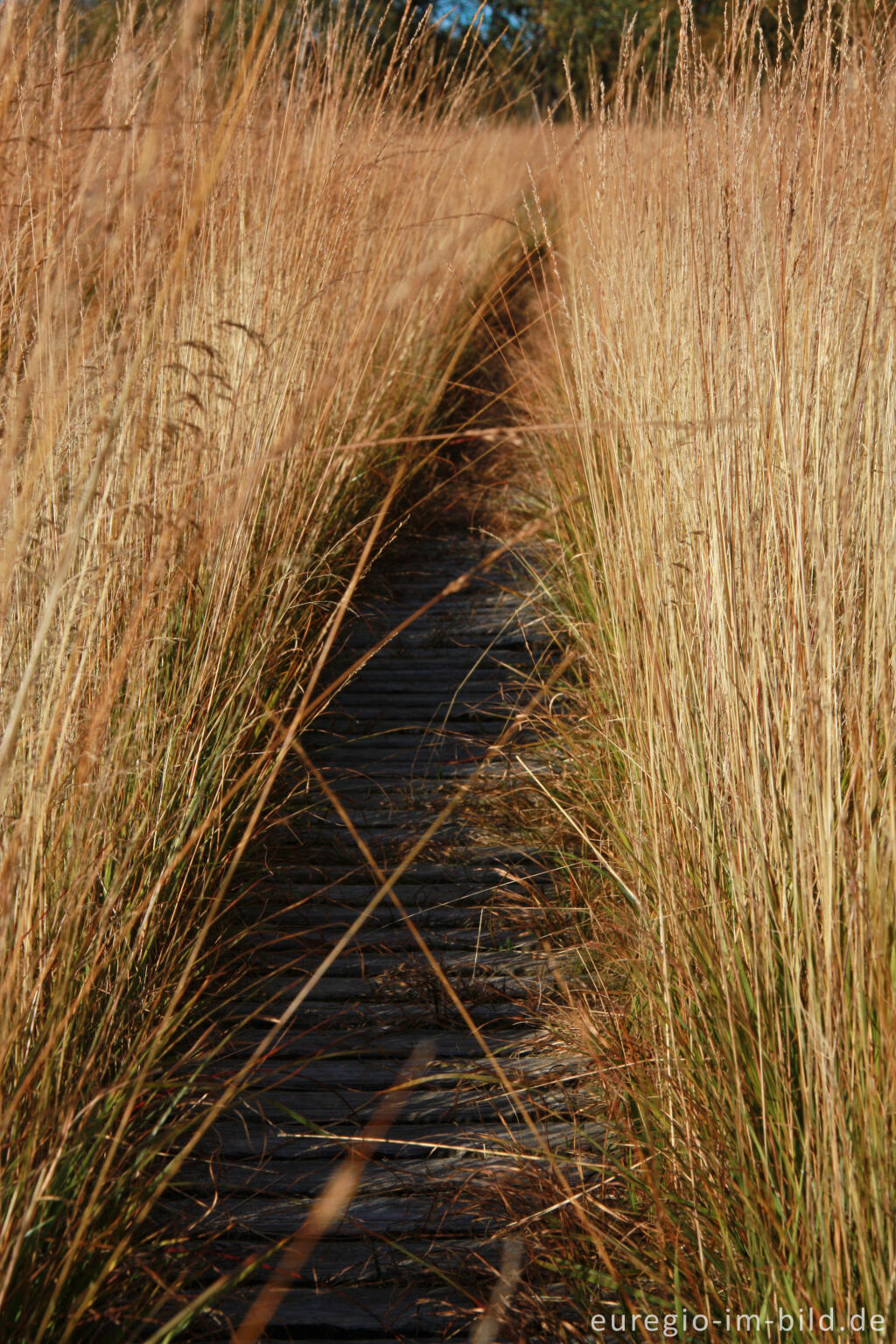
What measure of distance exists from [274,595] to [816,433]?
107cm

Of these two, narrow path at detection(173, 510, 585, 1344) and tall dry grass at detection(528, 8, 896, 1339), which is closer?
tall dry grass at detection(528, 8, 896, 1339)

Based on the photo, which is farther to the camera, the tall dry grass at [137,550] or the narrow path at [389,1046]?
the narrow path at [389,1046]

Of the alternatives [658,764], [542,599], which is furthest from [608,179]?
[658,764]

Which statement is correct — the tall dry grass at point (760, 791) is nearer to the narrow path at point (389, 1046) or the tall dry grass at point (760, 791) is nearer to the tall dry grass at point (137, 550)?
the narrow path at point (389, 1046)

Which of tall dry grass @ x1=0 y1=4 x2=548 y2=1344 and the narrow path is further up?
tall dry grass @ x1=0 y1=4 x2=548 y2=1344

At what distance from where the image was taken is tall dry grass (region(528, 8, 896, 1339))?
1.07 meters

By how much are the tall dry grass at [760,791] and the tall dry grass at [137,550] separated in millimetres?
484

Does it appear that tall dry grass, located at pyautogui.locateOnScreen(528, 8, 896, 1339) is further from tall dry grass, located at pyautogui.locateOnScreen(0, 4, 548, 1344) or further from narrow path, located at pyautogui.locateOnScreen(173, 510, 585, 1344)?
tall dry grass, located at pyautogui.locateOnScreen(0, 4, 548, 1344)

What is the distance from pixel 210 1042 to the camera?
5.43ft

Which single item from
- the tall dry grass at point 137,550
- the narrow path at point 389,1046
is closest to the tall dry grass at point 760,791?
the narrow path at point 389,1046

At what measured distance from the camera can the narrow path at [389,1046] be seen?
1.34 metres

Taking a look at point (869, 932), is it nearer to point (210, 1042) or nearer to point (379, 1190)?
point (379, 1190)

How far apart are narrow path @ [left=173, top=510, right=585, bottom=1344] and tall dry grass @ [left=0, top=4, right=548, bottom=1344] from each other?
156 millimetres

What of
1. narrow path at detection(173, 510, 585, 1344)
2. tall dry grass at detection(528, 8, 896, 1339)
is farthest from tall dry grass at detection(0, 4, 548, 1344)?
tall dry grass at detection(528, 8, 896, 1339)
